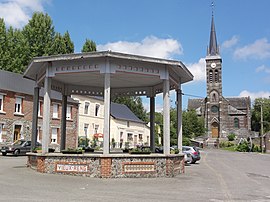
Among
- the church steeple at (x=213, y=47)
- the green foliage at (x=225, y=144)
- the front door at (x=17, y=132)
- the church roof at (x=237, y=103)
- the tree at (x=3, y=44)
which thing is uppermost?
the church steeple at (x=213, y=47)

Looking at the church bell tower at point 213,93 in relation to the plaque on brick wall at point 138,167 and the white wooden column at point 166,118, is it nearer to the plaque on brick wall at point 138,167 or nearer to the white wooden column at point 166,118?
the white wooden column at point 166,118

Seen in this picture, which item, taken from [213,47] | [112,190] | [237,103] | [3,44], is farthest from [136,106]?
[112,190]

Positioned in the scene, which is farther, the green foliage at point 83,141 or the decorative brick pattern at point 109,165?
the green foliage at point 83,141

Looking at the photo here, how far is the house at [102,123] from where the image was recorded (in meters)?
48.3

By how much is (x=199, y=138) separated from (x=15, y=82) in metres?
52.4

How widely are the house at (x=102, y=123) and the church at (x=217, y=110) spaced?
28.3 meters

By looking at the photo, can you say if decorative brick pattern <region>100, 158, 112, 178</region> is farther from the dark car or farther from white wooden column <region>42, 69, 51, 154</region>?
the dark car

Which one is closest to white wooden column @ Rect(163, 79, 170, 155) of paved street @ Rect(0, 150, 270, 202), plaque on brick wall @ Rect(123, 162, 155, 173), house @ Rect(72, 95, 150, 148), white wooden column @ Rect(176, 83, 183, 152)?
plaque on brick wall @ Rect(123, 162, 155, 173)

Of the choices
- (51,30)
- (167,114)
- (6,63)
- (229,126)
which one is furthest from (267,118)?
(167,114)

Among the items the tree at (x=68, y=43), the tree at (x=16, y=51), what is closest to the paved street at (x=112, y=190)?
the tree at (x=16, y=51)

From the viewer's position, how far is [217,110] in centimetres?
8194

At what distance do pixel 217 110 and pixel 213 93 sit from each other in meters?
4.28

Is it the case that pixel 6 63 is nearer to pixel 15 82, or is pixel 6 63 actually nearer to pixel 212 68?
pixel 15 82

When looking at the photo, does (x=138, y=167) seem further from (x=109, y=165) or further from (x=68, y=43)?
(x=68, y=43)
